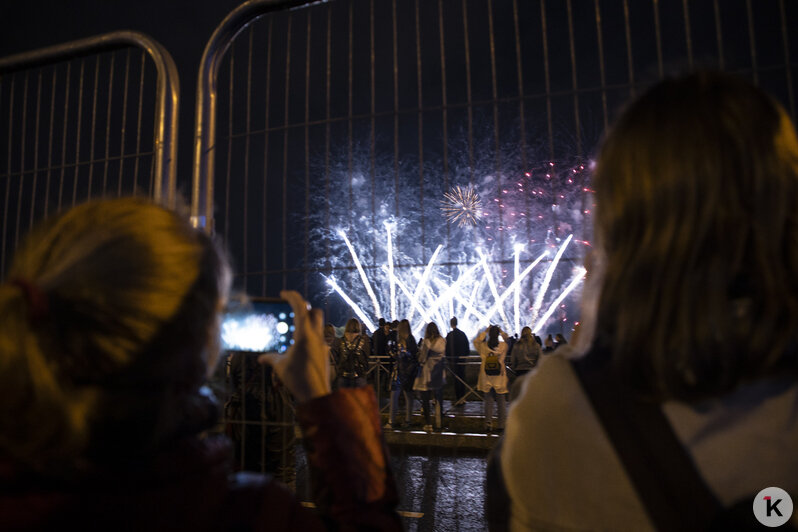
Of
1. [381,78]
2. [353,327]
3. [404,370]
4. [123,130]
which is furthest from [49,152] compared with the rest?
[404,370]

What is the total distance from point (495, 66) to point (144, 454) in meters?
2.43

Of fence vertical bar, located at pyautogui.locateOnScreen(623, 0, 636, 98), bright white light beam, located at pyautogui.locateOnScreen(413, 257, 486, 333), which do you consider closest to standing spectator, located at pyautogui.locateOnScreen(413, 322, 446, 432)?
fence vertical bar, located at pyautogui.locateOnScreen(623, 0, 636, 98)

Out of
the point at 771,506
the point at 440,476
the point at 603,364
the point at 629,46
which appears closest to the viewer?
the point at 771,506

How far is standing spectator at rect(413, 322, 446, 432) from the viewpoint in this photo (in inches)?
299

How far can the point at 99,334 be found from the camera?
72cm

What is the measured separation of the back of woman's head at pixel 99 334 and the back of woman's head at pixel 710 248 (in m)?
0.65

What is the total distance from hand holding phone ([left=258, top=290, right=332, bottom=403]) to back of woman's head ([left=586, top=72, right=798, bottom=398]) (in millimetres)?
621

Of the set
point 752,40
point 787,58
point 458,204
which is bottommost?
point 787,58

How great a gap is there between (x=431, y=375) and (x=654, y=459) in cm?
710

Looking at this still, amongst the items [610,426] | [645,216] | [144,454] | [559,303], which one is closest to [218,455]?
[144,454]

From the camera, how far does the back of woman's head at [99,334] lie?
69cm

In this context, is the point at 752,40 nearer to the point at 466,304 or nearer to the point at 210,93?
the point at 210,93

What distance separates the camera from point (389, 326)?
9031 millimetres

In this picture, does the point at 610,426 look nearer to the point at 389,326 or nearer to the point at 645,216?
the point at 645,216
